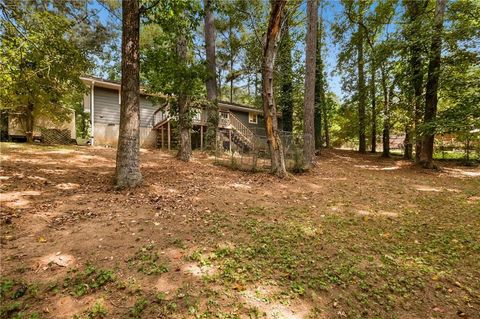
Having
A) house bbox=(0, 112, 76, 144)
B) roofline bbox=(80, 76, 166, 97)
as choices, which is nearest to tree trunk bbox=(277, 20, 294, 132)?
roofline bbox=(80, 76, 166, 97)

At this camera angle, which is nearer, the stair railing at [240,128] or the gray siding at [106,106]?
the gray siding at [106,106]

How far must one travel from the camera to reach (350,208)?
18.7 ft

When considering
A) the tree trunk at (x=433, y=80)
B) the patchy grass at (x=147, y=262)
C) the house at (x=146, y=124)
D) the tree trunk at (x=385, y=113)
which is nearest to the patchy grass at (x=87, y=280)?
the patchy grass at (x=147, y=262)

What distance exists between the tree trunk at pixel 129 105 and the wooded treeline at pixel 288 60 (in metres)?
0.02

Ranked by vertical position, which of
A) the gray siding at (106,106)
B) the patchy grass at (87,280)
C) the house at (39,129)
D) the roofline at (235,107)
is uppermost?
the roofline at (235,107)

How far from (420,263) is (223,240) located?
271 cm

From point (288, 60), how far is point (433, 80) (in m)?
8.86

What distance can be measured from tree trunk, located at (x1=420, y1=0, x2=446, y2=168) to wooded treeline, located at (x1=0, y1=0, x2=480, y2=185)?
0.14ft

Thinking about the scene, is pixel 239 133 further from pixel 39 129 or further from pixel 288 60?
pixel 39 129

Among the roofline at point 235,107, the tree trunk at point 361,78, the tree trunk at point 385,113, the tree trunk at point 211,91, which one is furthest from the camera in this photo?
the roofline at point 235,107

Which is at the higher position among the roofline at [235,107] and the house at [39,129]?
the roofline at [235,107]

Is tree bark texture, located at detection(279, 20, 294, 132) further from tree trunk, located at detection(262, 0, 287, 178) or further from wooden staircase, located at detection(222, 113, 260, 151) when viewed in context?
tree trunk, located at detection(262, 0, 287, 178)

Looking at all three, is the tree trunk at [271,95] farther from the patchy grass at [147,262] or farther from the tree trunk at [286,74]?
the tree trunk at [286,74]

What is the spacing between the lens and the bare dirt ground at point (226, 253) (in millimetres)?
2561
